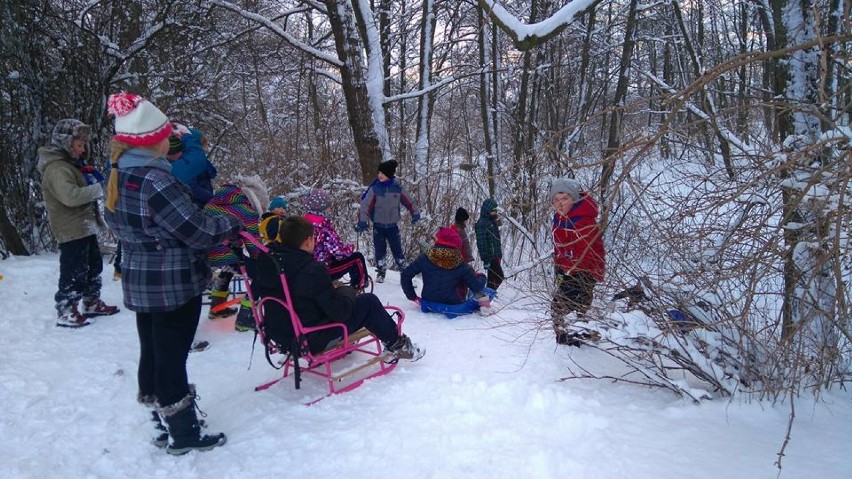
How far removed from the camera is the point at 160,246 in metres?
2.94

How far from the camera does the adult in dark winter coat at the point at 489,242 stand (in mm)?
6977

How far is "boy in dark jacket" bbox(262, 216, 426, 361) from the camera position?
138 inches

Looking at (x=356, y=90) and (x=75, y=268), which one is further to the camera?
(x=356, y=90)

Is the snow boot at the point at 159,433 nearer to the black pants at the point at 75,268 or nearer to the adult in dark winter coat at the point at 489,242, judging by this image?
the black pants at the point at 75,268

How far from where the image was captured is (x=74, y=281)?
4934 mm

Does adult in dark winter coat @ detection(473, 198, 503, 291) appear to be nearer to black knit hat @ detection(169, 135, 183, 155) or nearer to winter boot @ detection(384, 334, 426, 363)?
winter boot @ detection(384, 334, 426, 363)

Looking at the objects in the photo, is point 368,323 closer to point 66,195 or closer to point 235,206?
point 235,206

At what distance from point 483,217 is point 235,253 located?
371 centimetres

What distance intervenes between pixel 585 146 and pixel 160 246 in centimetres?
861

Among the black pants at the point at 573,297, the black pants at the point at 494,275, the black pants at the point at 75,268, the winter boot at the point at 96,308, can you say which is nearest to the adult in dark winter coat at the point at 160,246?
the black pants at the point at 573,297

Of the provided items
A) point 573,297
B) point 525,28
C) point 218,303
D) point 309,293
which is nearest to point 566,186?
point 573,297

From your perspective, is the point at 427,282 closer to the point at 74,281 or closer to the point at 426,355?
the point at 426,355

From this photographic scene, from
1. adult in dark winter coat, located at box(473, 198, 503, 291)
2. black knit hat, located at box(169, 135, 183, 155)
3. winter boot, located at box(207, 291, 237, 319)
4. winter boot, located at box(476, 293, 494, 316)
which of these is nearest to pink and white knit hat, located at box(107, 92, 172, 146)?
black knit hat, located at box(169, 135, 183, 155)

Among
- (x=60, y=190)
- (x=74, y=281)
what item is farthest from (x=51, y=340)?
(x=60, y=190)
